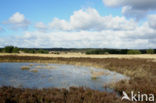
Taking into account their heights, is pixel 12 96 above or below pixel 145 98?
above

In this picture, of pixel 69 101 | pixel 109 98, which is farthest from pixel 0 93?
pixel 109 98

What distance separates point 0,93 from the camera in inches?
298

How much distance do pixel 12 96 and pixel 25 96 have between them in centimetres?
68

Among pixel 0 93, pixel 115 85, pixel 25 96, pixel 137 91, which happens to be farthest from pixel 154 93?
pixel 0 93

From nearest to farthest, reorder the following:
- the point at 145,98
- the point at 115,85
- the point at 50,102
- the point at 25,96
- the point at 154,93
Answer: the point at 50,102, the point at 25,96, the point at 145,98, the point at 154,93, the point at 115,85

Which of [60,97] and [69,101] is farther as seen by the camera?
[60,97]

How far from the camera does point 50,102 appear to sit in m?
7.02

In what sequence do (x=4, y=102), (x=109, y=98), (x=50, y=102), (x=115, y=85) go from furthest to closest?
(x=115, y=85) < (x=109, y=98) < (x=50, y=102) < (x=4, y=102)

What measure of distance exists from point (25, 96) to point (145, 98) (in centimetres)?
700

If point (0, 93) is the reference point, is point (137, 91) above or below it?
below

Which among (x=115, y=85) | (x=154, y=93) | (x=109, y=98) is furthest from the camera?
(x=115, y=85)

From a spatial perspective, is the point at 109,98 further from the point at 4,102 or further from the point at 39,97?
the point at 4,102

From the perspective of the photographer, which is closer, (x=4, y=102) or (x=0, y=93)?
(x=4, y=102)

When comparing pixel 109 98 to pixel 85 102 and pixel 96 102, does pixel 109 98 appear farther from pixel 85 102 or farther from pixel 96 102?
pixel 85 102
